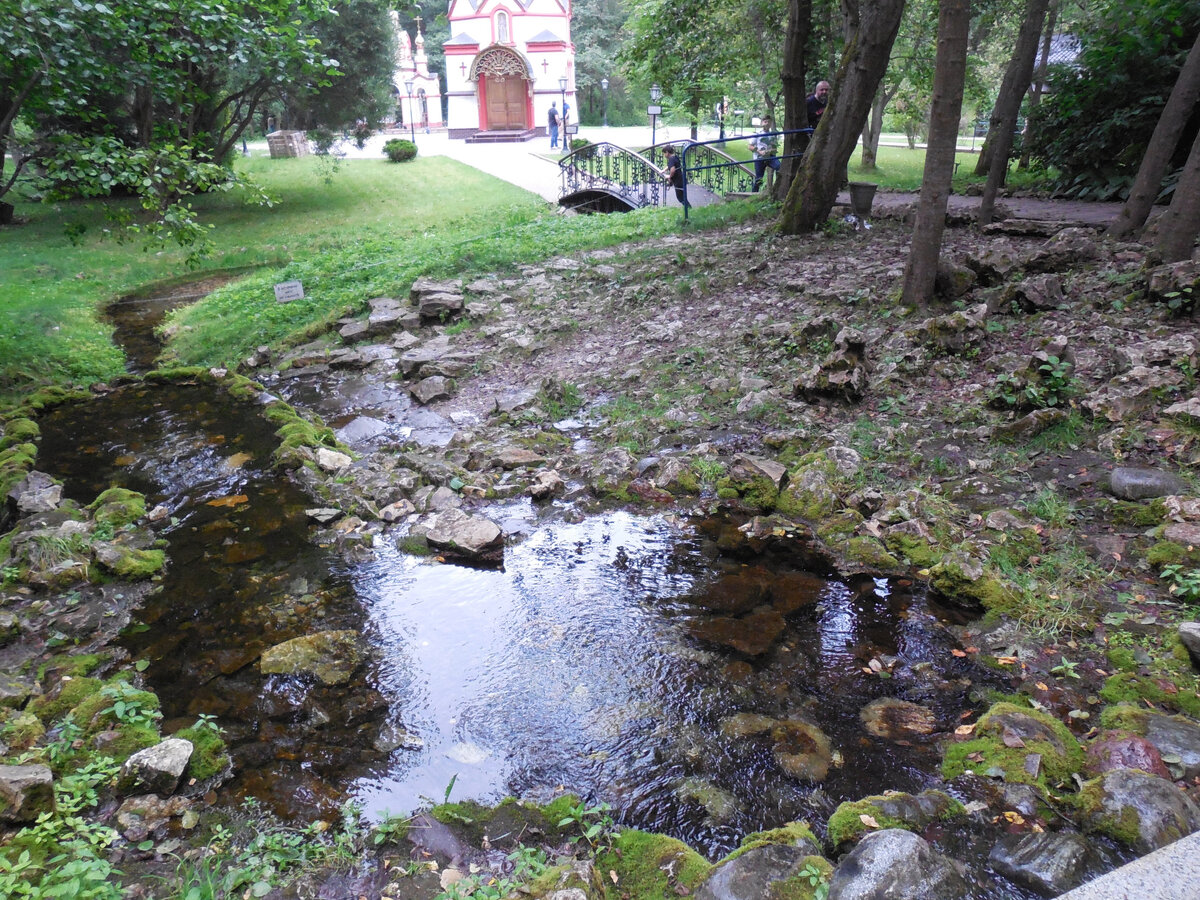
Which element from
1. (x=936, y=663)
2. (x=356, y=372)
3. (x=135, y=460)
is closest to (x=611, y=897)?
(x=936, y=663)

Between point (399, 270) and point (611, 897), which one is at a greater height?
point (399, 270)

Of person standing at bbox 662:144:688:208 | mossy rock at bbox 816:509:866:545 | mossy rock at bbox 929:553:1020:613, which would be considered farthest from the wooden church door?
mossy rock at bbox 929:553:1020:613

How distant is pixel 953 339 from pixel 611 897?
595cm

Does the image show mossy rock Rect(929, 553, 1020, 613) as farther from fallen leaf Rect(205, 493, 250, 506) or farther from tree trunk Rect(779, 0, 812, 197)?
tree trunk Rect(779, 0, 812, 197)

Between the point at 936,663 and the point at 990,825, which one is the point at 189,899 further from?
the point at 936,663

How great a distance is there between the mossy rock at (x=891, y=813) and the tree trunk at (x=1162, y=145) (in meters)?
7.85

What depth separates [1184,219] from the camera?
6742 millimetres

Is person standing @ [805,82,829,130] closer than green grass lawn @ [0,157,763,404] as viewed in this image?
No

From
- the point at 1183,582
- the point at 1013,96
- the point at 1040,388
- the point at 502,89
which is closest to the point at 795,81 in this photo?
the point at 1013,96

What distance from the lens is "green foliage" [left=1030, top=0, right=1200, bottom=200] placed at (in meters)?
11.8

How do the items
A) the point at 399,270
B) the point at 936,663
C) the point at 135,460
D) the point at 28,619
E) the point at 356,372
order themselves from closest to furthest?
the point at 936,663 < the point at 28,619 < the point at 135,460 < the point at 356,372 < the point at 399,270

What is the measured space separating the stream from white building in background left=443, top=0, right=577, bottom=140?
40105 millimetres

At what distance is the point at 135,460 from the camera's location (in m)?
7.70

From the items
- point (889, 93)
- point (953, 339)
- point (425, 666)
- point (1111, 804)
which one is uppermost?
point (889, 93)
